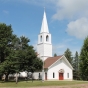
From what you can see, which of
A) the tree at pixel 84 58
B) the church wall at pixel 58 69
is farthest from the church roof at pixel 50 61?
the tree at pixel 84 58

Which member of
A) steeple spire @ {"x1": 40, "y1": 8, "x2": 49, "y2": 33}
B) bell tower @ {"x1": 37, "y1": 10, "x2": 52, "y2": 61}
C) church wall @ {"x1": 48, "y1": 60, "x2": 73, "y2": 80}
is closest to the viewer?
church wall @ {"x1": 48, "y1": 60, "x2": 73, "y2": 80}

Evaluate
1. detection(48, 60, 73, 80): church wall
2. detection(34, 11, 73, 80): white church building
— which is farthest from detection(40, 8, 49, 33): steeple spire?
detection(48, 60, 73, 80): church wall

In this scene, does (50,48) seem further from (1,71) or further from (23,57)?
(1,71)

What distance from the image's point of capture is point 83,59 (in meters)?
46.5

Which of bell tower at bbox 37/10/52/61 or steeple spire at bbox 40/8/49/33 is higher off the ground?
steeple spire at bbox 40/8/49/33

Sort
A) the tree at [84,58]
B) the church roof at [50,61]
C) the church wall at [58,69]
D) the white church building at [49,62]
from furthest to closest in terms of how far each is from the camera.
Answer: the church roof at [50,61] < the white church building at [49,62] < the church wall at [58,69] < the tree at [84,58]

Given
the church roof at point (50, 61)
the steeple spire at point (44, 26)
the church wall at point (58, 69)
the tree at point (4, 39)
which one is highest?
the steeple spire at point (44, 26)

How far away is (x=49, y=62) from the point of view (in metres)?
57.9

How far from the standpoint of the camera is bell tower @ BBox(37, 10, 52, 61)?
202ft

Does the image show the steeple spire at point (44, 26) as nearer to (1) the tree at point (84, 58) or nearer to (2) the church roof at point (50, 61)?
(2) the church roof at point (50, 61)

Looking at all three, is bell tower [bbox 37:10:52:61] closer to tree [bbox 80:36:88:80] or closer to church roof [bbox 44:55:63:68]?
church roof [bbox 44:55:63:68]

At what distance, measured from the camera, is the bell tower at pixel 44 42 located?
6172 cm

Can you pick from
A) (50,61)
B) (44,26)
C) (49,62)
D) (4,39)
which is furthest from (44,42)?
(4,39)

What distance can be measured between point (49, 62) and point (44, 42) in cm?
721
